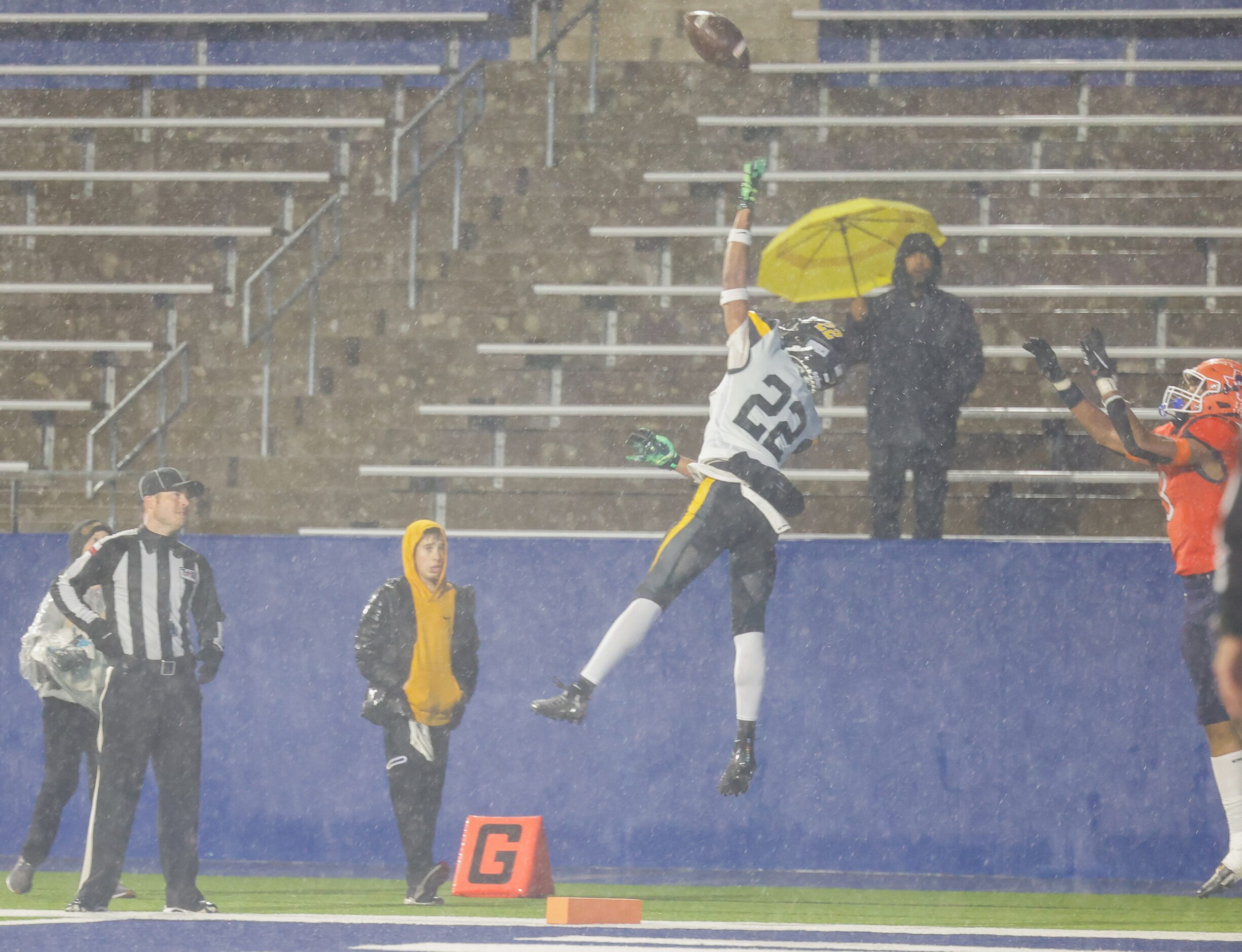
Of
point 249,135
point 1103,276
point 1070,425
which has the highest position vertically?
point 249,135

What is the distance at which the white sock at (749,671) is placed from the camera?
9.09m

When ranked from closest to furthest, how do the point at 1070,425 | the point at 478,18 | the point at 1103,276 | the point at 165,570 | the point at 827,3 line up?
the point at 165,570 < the point at 1070,425 < the point at 1103,276 < the point at 478,18 < the point at 827,3

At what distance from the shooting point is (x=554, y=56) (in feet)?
42.3

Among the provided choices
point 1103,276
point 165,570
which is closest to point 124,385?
point 165,570

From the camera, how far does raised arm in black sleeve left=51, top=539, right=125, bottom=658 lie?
7910 millimetres

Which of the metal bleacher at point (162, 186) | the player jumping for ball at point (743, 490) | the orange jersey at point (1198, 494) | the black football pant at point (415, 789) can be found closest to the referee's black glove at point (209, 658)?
the black football pant at point (415, 789)

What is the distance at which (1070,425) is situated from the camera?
1092 cm

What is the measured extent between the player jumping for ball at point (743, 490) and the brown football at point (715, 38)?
384 centimetres

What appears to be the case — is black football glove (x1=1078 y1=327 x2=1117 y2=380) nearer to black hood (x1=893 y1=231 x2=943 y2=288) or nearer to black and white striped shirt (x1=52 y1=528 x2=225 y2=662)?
black hood (x1=893 y1=231 x2=943 y2=288)

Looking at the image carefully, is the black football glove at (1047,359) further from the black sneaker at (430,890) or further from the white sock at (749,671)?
the black sneaker at (430,890)

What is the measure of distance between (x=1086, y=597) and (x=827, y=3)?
7065 millimetres

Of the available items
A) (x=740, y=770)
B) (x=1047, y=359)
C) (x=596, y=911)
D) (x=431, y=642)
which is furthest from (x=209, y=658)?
(x=1047, y=359)

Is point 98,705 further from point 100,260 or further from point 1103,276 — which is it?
point 1103,276

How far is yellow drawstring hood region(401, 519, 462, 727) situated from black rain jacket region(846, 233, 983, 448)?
243 cm
